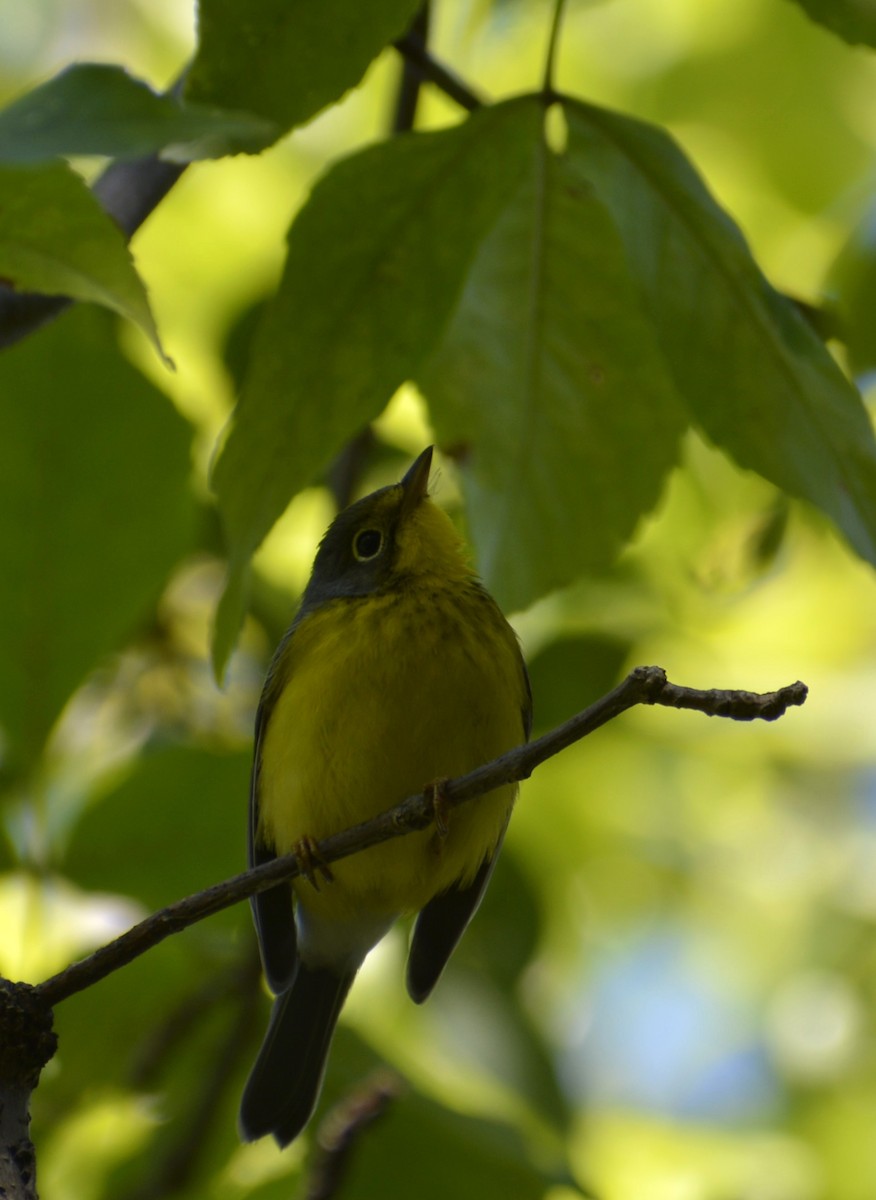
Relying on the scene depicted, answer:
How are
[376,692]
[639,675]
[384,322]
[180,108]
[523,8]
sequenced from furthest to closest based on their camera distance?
[376,692], [523,8], [384,322], [639,675], [180,108]

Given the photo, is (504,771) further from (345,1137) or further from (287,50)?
(345,1137)

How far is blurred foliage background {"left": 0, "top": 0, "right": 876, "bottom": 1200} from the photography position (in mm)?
3225

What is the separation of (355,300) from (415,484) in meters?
1.93

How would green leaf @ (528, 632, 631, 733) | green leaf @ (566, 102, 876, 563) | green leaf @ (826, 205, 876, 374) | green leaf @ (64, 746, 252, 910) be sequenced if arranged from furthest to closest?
green leaf @ (528, 632, 631, 733), green leaf @ (64, 746, 252, 910), green leaf @ (826, 205, 876, 374), green leaf @ (566, 102, 876, 563)

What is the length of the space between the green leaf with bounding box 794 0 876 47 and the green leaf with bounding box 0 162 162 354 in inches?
44.3

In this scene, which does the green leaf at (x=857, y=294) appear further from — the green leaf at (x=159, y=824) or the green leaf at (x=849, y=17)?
the green leaf at (x=159, y=824)

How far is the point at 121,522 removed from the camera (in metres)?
3.21

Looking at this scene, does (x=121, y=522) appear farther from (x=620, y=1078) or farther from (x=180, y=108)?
(x=620, y=1078)

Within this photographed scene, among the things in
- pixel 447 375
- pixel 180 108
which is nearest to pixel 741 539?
pixel 447 375

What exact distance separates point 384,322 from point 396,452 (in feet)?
6.63

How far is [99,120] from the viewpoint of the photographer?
165 centimetres

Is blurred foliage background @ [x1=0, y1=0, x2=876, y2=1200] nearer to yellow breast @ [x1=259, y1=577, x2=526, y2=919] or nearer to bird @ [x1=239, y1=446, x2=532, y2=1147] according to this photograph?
bird @ [x1=239, y1=446, x2=532, y2=1147]

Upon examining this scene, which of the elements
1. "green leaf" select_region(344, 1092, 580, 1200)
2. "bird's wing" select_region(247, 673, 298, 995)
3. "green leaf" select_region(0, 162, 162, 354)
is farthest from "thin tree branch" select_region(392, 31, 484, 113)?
"green leaf" select_region(344, 1092, 580, 1200)

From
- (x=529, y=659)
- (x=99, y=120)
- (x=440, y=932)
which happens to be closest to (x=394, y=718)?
(x=529, y=659)
